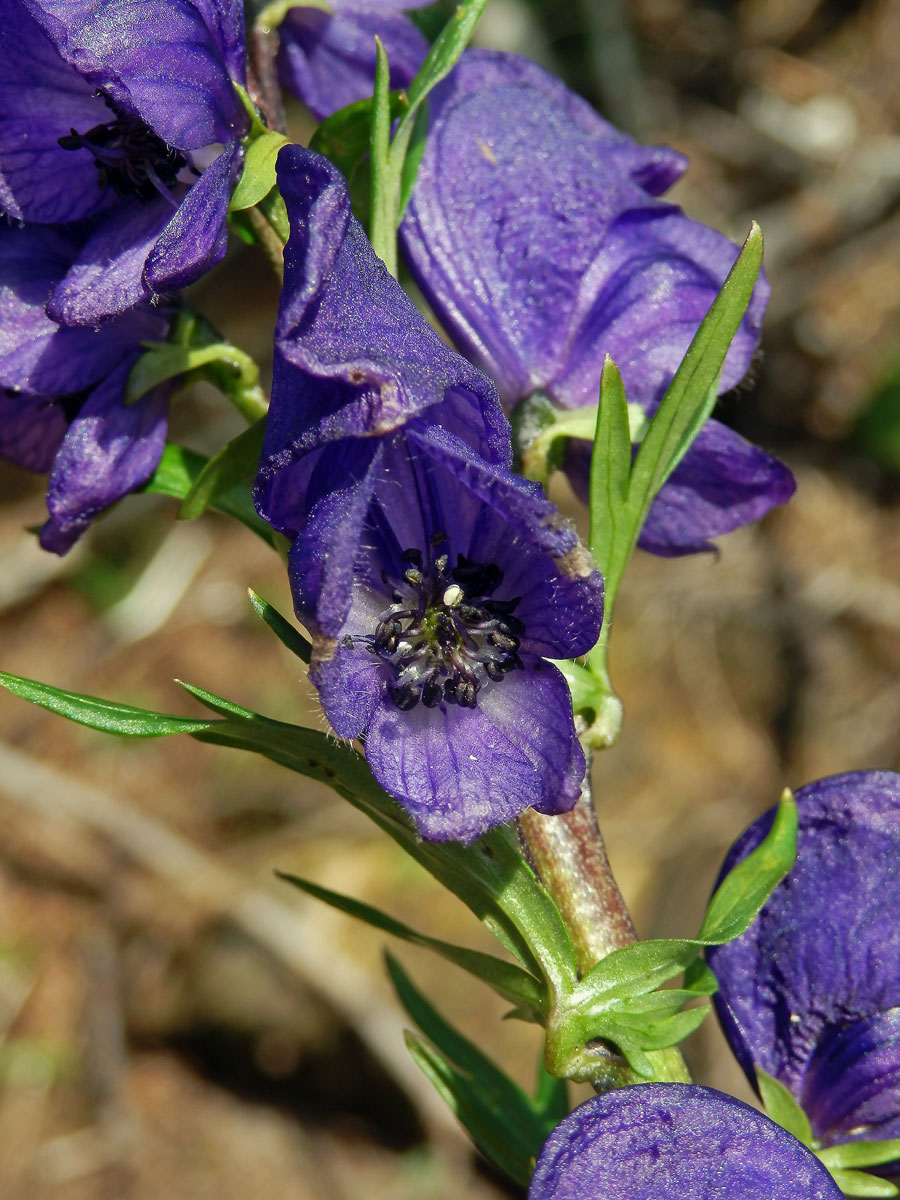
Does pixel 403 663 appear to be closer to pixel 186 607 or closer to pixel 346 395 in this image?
pixel 346 395

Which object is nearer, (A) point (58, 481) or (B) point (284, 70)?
(A) point (58, 481)

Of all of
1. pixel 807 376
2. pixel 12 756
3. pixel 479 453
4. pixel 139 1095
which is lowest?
pixel 139 1095

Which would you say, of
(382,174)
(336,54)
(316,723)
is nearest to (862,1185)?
(382,174)

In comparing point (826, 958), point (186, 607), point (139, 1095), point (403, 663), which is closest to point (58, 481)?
point (403, 663)

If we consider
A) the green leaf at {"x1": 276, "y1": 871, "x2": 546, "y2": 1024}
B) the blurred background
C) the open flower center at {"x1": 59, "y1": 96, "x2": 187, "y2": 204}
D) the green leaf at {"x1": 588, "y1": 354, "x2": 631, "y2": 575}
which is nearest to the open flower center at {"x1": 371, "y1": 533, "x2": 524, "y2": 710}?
the green leaf at {"x1": 588, "y1": 354, "x2": 631, "y2": 575}

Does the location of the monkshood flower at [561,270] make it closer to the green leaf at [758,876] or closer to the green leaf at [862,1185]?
the green leaf at [758,876]

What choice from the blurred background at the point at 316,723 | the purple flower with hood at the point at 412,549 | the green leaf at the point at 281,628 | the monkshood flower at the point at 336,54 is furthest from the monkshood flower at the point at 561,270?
the blurred background at the point at 316,723

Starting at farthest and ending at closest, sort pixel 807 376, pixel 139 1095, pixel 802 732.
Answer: pixel 807 376
pixel 802 732
pixel 139 1095
